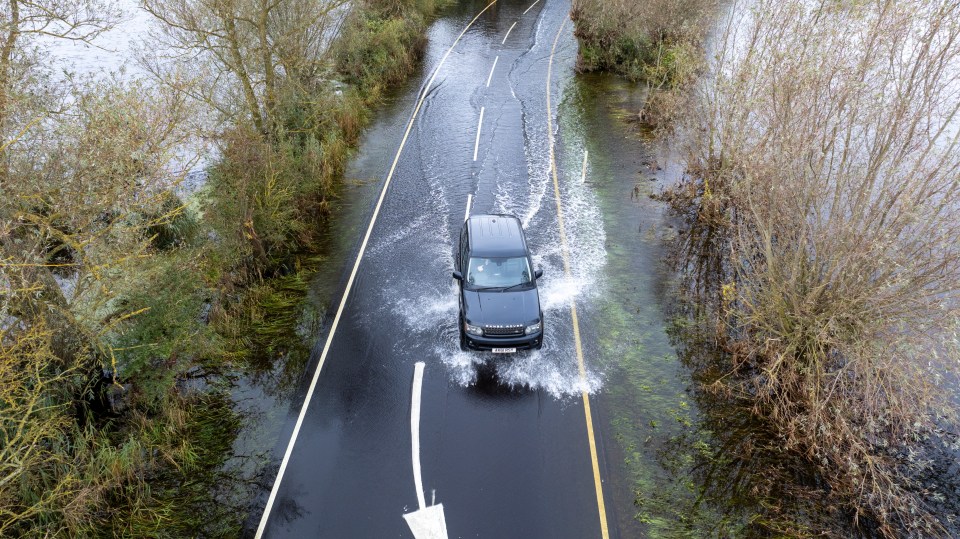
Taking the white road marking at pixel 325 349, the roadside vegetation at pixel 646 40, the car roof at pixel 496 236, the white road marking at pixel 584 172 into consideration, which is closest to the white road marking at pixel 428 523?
the white road marking at pixel 325 349

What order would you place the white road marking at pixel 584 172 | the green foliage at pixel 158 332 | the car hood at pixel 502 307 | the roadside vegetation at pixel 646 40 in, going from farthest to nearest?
the roadside vegetation at pixel 646 40, the white road marking at pixel 584 172, the car hood at pixel 502 307, the green foliage at pixel 158 332

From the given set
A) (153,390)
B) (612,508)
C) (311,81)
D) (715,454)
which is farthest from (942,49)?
(311,81)

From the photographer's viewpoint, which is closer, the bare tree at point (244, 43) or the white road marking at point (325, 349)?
the white road marking at point (325, 349)

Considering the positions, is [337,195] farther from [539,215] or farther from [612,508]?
[612,508]

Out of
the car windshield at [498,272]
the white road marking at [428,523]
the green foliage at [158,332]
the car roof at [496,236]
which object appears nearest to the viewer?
the white road marking at [428,523]

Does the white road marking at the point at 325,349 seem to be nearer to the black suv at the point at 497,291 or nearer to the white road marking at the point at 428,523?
the white road marking at the point at 428,523

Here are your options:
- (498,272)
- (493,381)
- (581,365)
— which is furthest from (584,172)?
(493,381)
